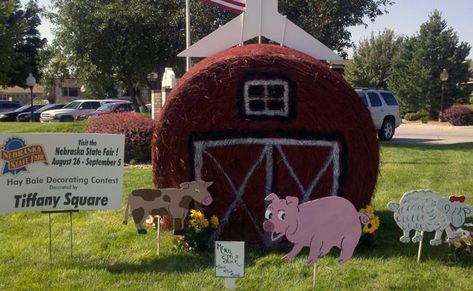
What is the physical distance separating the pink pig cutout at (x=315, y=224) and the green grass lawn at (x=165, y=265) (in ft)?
1.15

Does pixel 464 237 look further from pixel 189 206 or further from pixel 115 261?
pixel 115 261

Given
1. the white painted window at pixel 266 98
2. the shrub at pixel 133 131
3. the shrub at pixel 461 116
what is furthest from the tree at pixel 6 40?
the shrub at pixel 461 116

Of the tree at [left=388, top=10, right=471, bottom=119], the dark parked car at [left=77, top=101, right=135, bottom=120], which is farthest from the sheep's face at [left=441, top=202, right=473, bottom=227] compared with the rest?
the tree at [left=388, top=10, right=471, bottom=119]

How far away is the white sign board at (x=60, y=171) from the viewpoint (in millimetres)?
6227

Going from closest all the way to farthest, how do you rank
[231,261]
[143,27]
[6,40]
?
[231,261]
[143,27]
[6,40]

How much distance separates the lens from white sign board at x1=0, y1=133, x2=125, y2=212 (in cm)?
623

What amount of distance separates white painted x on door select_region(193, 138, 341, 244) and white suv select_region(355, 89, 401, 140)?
42.6 feet

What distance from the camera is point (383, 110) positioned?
19562 mm

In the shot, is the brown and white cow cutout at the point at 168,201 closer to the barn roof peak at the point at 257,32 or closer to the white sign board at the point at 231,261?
the white sign board at the point at 231,261

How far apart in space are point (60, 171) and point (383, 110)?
583 inches

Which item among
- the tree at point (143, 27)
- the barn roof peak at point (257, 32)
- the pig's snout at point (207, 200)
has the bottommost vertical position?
the pig's snout at point (207, 200)

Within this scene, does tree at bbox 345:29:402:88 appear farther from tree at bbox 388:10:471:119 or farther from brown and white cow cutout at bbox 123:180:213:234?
brown and white cow cutout at bbox 123:180:213:234

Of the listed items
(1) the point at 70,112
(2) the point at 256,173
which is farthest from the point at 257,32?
(1) the point at 70,112

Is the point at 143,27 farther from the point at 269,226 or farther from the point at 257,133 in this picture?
the point at 269,226
